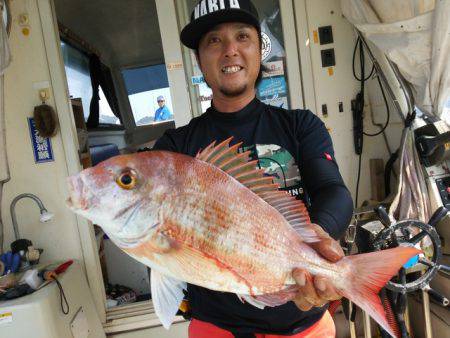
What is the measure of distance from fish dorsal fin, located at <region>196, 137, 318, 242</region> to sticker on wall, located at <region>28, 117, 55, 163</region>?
2409 millimetres

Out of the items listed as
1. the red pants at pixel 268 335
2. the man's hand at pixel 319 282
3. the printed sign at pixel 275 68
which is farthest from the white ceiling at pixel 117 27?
the man's hand at pixel 319 282

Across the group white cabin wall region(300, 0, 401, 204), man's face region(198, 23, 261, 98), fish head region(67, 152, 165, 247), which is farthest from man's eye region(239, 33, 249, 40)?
white cabin wall region(300, 0, 401, 204)

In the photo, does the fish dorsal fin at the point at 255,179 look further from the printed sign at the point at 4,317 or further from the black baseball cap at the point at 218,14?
the printed sign at the point at 4,317

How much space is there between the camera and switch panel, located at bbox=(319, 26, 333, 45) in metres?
2.99

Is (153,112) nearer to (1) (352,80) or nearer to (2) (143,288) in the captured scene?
(2) (143,288)

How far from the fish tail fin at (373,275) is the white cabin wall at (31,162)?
2.62 m

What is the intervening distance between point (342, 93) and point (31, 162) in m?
2.92

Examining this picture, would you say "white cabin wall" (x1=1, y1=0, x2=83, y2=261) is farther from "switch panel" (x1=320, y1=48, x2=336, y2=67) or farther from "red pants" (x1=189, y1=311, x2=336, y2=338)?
"switch panel" (x1=320, y1=48, x2=336, y2=67)

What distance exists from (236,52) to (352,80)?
2195 mm

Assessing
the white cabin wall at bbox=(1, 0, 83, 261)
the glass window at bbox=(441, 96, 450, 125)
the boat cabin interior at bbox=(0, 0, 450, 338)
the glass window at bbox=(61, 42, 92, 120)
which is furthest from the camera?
the glass window at bbox=(61, 42, 92, 120)

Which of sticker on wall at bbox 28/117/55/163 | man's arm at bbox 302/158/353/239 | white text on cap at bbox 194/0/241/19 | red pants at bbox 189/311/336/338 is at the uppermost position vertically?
white text on cap at bbox 194/0/241/19

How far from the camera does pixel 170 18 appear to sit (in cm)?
286

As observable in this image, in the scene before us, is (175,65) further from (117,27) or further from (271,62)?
(117,27)

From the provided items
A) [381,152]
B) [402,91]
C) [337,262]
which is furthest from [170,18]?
[337,262]
